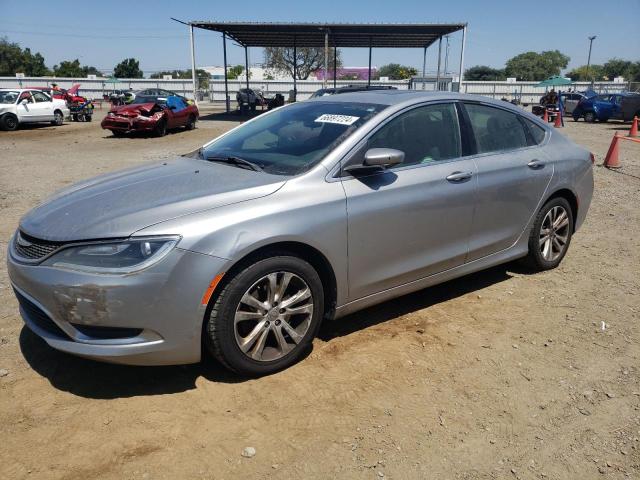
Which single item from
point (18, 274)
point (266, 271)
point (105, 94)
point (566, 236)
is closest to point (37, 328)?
point (18, 274)

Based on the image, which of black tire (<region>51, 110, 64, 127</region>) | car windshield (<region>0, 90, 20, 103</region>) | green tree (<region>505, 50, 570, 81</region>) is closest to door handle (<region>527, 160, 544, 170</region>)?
car windshield (<region>0, 90, 20, 103</region>)

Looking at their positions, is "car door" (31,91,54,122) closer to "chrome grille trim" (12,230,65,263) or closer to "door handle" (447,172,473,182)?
"chrome grille trim" (12,230,65,263)

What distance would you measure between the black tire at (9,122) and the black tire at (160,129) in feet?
21.9

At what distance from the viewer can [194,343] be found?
9.14ft

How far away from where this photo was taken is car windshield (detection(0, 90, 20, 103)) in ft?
66.8

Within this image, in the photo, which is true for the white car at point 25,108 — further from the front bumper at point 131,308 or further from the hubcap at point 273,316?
the hubcap at point 273,316

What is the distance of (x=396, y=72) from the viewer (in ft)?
329

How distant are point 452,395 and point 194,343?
1.52 metres

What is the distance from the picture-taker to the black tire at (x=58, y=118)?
2248 cm

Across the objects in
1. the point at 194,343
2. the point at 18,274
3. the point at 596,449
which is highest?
the point at 18,274

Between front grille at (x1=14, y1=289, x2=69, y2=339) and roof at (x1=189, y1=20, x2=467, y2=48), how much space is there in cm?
2787

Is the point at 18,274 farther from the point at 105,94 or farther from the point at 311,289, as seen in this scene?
the point at 105,94

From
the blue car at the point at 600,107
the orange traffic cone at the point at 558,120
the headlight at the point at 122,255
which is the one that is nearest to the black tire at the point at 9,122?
the headlight at the point at 122,255

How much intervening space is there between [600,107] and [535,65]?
3631 inches
